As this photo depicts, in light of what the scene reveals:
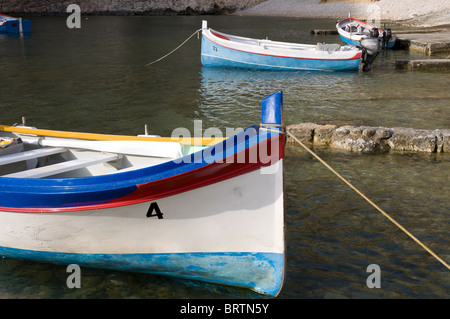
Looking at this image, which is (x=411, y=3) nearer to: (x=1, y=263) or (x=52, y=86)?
(x=52, y=86)

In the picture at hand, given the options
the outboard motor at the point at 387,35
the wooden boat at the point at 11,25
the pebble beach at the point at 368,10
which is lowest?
the outboard motor at the point at 387,35

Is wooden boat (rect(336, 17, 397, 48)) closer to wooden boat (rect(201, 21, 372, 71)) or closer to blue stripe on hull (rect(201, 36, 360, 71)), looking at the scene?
wooden boat (rect(201, 21, 372, 71))

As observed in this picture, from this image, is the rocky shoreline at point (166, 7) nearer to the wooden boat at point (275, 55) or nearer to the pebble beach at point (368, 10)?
the pebble beach at point (368, 10)

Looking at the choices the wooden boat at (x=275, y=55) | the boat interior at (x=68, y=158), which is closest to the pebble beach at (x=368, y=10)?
the wooden boat at (x=275, y=55)

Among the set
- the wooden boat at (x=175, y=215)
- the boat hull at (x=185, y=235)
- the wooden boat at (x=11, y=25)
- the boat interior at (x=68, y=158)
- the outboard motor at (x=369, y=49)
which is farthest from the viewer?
the wooden boat at (x=11, y=25)

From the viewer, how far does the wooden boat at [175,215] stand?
4.65 meters

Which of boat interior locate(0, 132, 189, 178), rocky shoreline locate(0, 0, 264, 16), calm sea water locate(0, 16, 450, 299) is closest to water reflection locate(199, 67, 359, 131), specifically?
calm sea water locate(0, 16, 450, 299)

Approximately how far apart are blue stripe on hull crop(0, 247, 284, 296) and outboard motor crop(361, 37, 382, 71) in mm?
15356

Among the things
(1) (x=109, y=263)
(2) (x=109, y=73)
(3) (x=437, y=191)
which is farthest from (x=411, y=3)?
(1) (x=109, y=263)

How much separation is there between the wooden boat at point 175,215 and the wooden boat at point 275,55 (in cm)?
1444

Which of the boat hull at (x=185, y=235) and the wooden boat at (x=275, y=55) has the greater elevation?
the wooden boat at (x=275, y=55)

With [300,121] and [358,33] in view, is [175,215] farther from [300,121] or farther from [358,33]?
[358,33]

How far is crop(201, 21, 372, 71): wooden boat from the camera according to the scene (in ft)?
61.7

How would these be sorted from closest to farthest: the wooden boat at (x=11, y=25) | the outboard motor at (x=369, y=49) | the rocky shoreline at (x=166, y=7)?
the outboard motor at (x=369, y=49)
the wooden boat at (x=11, y=25)
the rocky shoreline at (x=166, y=7)
